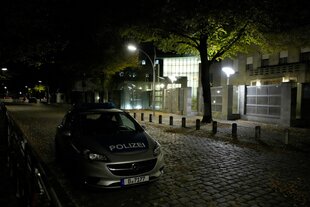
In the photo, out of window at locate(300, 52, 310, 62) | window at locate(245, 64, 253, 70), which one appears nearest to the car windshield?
window at locate(300, 52, 310, 62)

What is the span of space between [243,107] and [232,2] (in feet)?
32.2

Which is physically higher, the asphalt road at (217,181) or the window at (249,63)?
the window at (249,63)

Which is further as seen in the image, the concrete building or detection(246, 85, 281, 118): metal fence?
detection(246, 85, 281, 118): metal fence

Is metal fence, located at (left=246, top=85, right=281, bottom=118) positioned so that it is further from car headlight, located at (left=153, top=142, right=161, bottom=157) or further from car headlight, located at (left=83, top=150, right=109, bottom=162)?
car headlight, located at (left=83, top=150, right=109, bottom=162)

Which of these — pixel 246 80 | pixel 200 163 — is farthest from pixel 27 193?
pixel 246 80

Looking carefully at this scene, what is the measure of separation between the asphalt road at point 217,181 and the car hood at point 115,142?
3.02 feet

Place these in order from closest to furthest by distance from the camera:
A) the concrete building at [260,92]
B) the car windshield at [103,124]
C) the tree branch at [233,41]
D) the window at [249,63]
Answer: the car windshield at [103,124], the tree branch at [233,41], the concrete building at [260,92], the window at [249,63]

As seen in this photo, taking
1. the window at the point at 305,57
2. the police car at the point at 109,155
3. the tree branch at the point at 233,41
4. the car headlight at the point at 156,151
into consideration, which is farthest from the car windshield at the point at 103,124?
the window at the point at 305,57

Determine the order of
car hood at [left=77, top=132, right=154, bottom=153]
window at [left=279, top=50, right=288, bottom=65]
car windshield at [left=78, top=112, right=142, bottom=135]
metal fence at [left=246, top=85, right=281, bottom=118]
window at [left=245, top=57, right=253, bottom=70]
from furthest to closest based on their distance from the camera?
1. window at [left=245, top=57, right=253, bottom=70]
2. window at [left=279, top=50, right=288, bottom=65]
3. metal fence at [left=246, top=85, right=281, bottom=118]
4. car windshield at [left=78, top=112, right=142, bottom=135]
5. car hood at [left=77, top=132, right=154, bottom=153]

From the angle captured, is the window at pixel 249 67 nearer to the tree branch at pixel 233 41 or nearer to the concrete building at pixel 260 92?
the concrete building at pixel 260 92

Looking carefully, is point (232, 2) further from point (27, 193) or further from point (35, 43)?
point (27, 193)

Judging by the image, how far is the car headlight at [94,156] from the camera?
5.26 metres

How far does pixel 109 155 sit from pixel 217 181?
2.79 metres

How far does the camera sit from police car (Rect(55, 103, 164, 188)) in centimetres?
521
